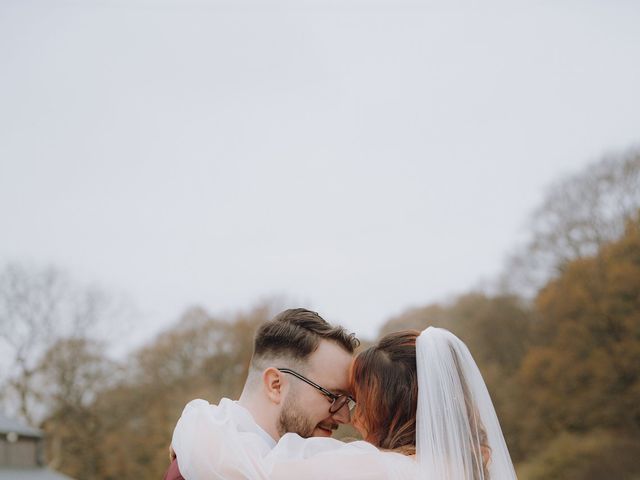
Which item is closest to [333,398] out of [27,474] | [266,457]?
[266,457]

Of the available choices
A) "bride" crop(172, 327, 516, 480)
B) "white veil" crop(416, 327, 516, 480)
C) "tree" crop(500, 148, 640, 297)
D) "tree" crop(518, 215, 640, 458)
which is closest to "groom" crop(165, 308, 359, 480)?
"bride" crop(172, 327, 516, 480)

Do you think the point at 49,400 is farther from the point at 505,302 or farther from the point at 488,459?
the point at 488,459

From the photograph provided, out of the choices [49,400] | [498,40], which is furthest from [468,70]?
[49,400]

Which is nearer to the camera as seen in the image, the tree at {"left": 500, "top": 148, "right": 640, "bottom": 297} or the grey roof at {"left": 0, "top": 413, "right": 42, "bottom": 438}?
the grey roof at {"left": 0, "top": 413, "right": 42, "bottom": 438}

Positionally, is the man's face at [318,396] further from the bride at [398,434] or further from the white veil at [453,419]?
the white veil at [453,419]

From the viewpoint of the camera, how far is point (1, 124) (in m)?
50.3

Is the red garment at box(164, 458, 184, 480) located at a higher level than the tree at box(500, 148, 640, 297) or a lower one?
lower

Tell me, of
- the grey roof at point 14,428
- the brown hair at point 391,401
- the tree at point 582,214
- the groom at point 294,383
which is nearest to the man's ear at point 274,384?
the groom at point 294,383

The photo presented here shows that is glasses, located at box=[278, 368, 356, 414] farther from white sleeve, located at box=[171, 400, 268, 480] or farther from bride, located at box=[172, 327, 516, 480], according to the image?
white sleeve, located at box=[171, 400, 268, 480]

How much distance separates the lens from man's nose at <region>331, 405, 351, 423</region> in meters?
3.48

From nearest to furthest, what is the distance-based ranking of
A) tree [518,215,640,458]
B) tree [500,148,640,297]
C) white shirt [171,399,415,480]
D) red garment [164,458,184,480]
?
white shirt [171,399,415,480] → red garment [164,458,184,480] → tree [518,215,640,458] → tree [500,148,640,297]

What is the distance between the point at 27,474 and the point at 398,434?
25556 mm

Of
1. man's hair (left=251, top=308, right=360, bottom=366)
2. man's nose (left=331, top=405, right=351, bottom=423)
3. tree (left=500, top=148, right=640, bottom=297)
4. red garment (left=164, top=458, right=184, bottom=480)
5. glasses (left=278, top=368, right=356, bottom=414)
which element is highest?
tree (left=500, top=148, right=640, bottom=297)

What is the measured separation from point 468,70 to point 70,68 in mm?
27692
